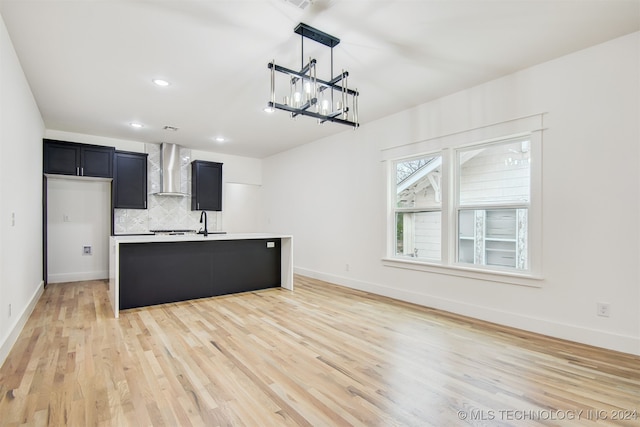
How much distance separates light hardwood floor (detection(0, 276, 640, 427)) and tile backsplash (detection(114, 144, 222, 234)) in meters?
2.73

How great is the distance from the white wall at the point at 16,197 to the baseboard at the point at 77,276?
154cm

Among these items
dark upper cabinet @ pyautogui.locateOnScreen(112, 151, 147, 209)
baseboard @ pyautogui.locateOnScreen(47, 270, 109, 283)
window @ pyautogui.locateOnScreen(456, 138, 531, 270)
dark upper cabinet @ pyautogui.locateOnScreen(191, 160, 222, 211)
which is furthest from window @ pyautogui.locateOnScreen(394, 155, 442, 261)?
baseboard @ pyautogui.locateOnScreen(47, 270, 109, 283)

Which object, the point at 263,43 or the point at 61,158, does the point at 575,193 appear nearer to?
the point at 263,43

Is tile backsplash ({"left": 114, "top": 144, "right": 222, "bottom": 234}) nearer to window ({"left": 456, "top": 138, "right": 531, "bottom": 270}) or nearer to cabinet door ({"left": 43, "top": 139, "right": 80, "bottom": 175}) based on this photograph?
cabinet door ({"left": 43, "top": 139, "right": 80, "bottom": 175})

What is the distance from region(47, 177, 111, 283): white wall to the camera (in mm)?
5672

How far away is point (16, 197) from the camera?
306 centimetres

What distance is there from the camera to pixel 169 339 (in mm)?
2986

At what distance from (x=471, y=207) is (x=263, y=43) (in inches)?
116

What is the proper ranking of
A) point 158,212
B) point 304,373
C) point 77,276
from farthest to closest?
point 158,212, point 77,276, point 304,373

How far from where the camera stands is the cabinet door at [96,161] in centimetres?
551

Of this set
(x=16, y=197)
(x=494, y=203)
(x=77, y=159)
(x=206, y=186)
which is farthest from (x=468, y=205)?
(x=77, y=159)

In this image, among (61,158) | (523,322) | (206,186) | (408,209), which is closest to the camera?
(523,322)

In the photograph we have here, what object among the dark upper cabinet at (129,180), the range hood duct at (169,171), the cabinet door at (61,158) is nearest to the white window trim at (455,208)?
the range hood duct at (169,171)

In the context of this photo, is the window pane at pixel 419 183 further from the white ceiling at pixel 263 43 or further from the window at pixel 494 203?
the white ceiling at pixel 263 43
